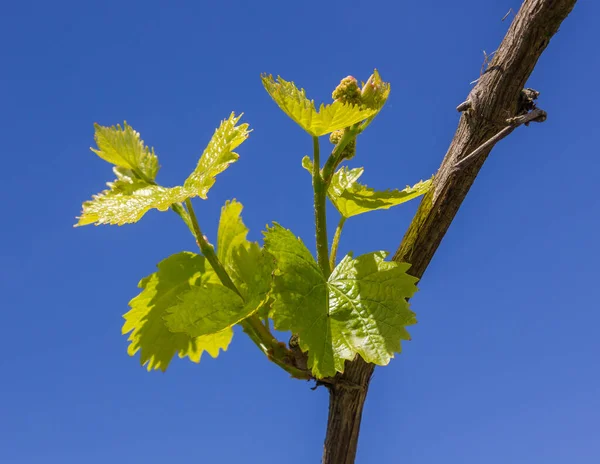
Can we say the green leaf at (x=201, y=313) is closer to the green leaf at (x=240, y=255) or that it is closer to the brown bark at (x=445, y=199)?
the green leaf at (x=240, y=255)

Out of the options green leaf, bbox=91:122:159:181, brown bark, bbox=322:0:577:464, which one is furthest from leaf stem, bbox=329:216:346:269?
green leaf, bbox=91:122:159:181

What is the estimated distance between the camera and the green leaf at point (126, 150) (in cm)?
162

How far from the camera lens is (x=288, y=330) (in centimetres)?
137

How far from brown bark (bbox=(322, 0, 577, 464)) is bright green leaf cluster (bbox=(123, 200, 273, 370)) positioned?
33 cm

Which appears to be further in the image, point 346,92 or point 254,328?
point 254,328

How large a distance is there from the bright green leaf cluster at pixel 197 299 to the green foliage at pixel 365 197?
0.24 meters

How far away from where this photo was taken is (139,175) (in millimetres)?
1640

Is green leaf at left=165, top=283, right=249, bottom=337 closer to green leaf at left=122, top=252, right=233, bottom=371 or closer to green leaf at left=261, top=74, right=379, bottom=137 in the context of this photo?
green leaf at left=122, top=252, right=233, bottom=371

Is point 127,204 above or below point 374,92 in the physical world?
below

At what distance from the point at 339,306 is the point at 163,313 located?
1.71 ft

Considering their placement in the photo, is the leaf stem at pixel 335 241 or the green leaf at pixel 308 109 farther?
the leaf stem at pixel 335 241

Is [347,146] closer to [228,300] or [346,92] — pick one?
[346,92]

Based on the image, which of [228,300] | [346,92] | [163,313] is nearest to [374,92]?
[346,92]

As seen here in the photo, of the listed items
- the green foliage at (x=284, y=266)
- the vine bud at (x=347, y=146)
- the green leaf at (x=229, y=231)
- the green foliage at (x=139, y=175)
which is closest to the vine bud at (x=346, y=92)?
the green foliage at (x=284, y=266)
